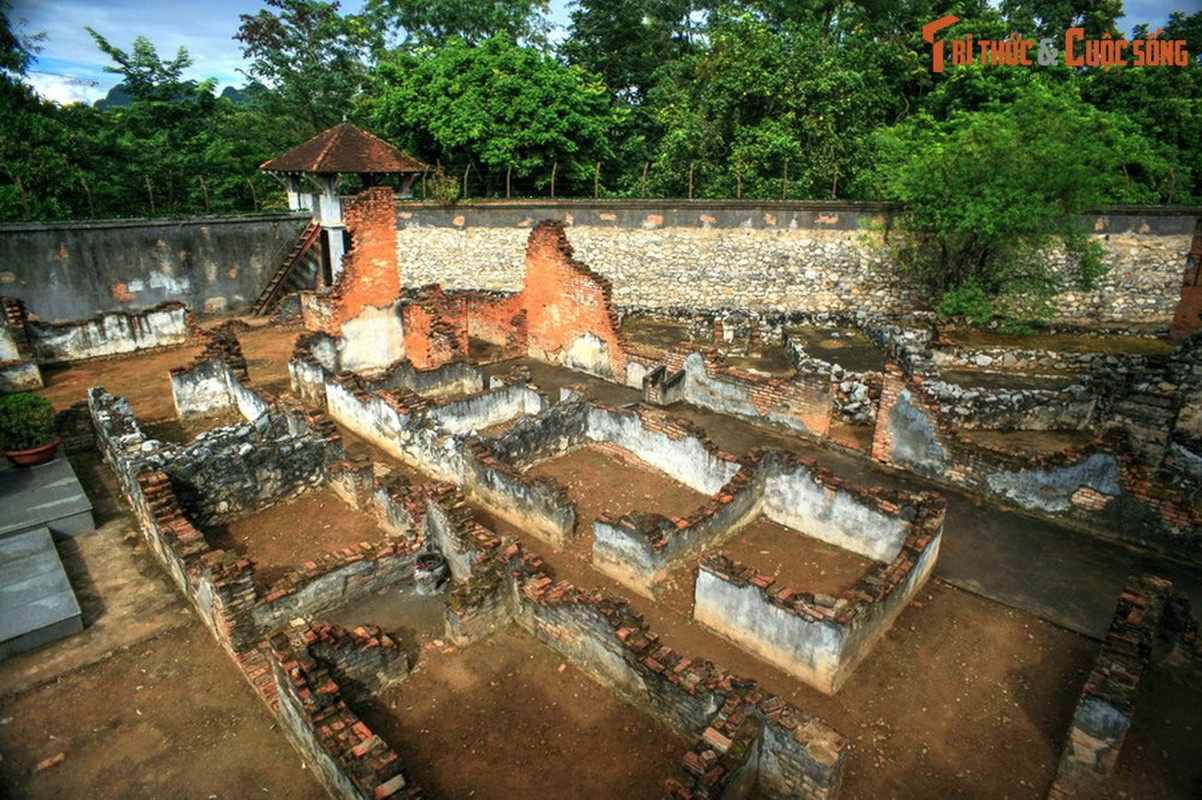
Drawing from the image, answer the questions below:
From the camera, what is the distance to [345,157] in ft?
71.1

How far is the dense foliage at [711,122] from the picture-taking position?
1836 cm

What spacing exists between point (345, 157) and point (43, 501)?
1411cm

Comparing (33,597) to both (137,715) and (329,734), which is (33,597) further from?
(329,734)

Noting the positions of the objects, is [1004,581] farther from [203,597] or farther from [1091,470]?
[203,597]

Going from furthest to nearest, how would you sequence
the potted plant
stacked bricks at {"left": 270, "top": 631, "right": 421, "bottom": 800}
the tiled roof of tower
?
the tiled roof of tower, the potted plant, stacked bricks at {"left": 270, "top": 631, "right": 421, "bottom": 800}

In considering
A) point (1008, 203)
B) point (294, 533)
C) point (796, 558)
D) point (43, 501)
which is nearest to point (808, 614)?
point (796, 558)

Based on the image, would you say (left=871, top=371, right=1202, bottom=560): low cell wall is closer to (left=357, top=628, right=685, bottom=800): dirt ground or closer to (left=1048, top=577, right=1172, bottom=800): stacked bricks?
(left=1048, top=577, right=1172, bottom=800): stacked bricks

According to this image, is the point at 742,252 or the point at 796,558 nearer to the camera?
the point at 796,558

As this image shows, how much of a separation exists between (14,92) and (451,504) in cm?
2389

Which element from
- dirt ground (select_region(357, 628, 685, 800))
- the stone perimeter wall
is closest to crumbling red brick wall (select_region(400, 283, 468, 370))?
the stone perimeter wall

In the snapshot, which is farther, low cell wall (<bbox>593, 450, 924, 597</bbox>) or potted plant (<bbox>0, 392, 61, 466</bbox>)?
potted plant (<bbox>0, 392, 61, 466</bbox>)

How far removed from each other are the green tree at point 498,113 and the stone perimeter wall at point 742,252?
2986 millimetres

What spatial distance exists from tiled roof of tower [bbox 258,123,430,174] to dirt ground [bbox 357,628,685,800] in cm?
1714

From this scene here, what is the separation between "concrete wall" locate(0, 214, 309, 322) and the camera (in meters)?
18.9
